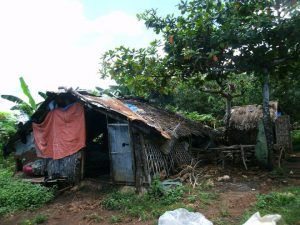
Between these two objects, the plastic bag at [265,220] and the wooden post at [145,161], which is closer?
the plastic bag at [265,220]

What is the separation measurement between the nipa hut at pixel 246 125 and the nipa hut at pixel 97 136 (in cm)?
340

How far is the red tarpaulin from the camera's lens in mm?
10641

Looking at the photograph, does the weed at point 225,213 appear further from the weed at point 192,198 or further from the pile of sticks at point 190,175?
the pile of sticks at point 190,175

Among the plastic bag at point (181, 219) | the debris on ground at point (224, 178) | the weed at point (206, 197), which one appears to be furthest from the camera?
the debris on ground at point (224, 178)

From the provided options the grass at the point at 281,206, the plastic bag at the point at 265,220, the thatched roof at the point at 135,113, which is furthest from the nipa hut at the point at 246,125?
the plastic bag at the point at 265,220

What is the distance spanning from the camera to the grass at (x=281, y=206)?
21.4 feet

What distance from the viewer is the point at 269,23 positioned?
30.5ft

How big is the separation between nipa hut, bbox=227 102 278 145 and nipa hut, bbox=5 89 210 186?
3396 millimetres

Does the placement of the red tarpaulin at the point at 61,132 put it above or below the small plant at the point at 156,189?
above

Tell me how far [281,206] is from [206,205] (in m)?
1.65

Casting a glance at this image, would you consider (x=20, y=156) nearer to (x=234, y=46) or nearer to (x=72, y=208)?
(x=72, y=208)

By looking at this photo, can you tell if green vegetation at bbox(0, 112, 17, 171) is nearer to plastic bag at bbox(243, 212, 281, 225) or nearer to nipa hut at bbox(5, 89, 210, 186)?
nipa hut at bbox(5, 89, 210, 186)

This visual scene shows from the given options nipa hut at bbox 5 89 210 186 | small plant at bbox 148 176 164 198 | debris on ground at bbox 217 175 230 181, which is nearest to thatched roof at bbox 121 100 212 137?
nipa hut at bbox 5 89 210 186

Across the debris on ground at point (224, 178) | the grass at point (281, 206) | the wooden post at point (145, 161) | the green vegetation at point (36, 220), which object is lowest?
the green vegetation at point (36, 220)
